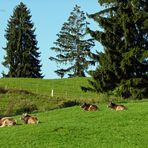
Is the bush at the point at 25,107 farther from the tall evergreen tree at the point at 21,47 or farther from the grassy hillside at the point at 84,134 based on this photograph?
the tall evergreen tree at the point at 21,47

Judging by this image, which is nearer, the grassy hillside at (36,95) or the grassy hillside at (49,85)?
the grassy hillside at (36,95)

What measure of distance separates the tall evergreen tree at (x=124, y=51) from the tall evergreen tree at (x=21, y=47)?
1795 inches

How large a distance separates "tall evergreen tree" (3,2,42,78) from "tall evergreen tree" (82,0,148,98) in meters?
45.6

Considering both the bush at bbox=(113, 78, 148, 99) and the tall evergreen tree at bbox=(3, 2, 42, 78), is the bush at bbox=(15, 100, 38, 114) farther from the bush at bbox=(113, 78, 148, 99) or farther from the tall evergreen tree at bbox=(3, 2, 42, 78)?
the tall evergreen tree at bbox=(3, 2, 42, 78)

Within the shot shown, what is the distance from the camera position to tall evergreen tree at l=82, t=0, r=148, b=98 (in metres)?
54.7

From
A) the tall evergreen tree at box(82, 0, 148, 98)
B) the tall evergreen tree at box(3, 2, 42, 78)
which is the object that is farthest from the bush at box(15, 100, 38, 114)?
the tall evergreen tree at box(3, 2, 42, 78)

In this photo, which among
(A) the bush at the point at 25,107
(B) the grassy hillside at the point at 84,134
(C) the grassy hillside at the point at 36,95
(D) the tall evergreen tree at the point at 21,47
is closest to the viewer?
(B) the grassy hillside at the point at 84,134

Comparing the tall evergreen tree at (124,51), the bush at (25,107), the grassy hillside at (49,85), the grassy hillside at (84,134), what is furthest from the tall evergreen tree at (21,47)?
the grassy hillside at (84,134)

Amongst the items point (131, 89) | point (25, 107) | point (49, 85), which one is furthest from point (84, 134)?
point (49, 85)

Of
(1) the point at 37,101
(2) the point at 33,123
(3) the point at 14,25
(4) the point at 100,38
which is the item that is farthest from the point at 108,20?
(3) the point at 14,25

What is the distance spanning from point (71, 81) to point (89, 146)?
69.2 m

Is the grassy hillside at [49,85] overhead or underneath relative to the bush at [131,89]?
overhead

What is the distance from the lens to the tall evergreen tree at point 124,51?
54656 millimetres

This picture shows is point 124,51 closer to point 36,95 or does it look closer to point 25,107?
point 36,95
